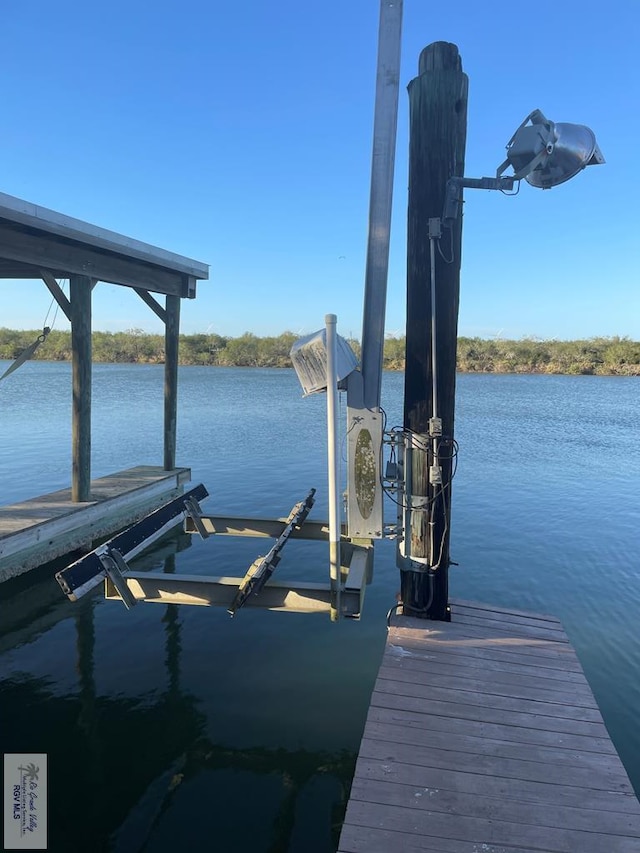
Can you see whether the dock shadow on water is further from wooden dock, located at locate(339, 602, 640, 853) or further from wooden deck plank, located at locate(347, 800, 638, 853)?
wooden deck plank, located at locate(347, 800, 638, 853)

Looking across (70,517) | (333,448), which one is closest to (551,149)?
(333,448)

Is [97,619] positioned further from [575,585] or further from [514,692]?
[575,585]

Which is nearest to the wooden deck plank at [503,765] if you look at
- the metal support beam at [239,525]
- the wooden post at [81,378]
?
the metal support beam at [239,525]

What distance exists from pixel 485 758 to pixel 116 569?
2.98 m

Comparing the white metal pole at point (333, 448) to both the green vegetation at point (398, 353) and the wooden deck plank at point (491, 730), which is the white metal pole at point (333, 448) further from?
the green vegetation at point (398, 353)

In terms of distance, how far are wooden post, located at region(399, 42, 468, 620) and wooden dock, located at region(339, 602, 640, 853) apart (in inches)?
Answer: 36.6

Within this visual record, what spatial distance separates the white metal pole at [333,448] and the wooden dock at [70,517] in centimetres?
556

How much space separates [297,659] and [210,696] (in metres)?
1.14

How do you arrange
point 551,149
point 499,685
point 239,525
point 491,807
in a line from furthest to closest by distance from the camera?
point 239,525 < point 551,149 < point 499,685 < point 491,807

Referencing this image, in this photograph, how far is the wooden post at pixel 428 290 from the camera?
4934 millimetres

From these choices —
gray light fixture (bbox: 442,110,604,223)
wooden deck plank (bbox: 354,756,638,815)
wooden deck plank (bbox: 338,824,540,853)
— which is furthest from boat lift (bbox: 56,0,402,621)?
wooden deck plank (bbox: 338,824,540,853)

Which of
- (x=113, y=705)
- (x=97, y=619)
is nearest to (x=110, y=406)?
(x=97, y=619)

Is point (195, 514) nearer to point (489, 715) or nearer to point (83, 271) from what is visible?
point (489, 715)

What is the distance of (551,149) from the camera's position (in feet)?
14.9
